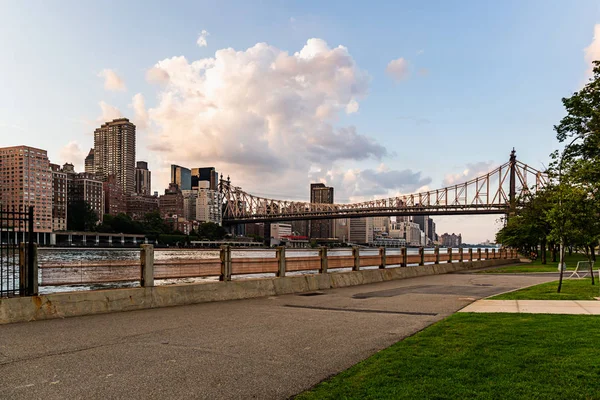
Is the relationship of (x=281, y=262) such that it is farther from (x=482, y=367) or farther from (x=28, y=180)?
(x=28, y=180)

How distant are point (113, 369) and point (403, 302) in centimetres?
930

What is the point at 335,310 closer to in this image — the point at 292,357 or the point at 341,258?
the point at 292,357

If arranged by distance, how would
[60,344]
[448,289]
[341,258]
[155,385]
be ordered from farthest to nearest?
[341,258] < [448,289] < [60,344] < [155,385]

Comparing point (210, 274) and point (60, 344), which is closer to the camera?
point (60, 344)

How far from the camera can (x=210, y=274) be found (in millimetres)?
14219

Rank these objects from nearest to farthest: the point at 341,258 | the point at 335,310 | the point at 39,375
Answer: the point at 39,375 → the point at 335,310 → the point at 341,258

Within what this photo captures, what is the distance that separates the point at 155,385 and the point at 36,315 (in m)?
5.67

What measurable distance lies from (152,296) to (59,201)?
188 metres

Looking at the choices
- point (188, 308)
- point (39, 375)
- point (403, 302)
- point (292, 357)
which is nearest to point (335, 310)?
point (403, 302)

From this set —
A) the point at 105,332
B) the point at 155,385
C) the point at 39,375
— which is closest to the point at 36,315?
the point at 105,332

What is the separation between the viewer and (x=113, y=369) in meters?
6.24

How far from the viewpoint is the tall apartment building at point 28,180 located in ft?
468

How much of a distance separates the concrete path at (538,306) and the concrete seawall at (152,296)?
606 cm

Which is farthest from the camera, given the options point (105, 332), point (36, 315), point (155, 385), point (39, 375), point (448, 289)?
point (448, 289)
